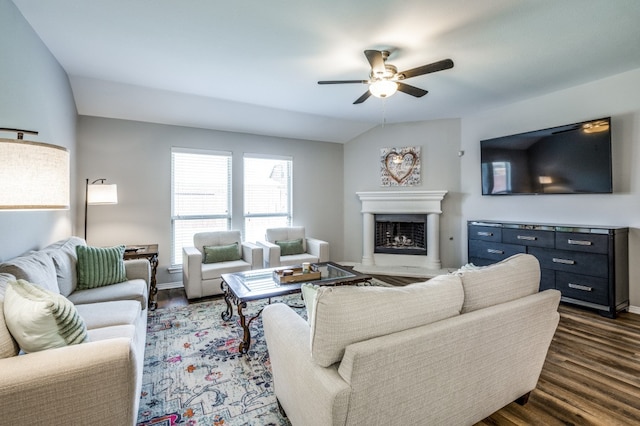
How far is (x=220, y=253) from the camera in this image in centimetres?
411

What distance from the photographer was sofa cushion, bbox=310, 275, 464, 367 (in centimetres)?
111

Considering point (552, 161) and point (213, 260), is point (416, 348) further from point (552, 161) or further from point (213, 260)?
point (552, 161)

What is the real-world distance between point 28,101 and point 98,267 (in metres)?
1.50

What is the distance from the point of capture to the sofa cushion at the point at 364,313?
1.11m

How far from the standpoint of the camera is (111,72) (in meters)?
3.21

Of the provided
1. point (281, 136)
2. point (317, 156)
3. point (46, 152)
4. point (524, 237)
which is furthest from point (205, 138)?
point (524, 237)

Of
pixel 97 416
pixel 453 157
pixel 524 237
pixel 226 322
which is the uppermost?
pixel 453 157

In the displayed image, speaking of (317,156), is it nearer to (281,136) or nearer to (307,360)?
(281,136)

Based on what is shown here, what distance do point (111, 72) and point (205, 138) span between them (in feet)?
4.96

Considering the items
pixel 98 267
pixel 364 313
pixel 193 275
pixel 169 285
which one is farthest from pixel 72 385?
pixel 169 285

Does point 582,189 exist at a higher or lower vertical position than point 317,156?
lower

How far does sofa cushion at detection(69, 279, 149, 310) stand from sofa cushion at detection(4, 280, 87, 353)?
1.24 meters

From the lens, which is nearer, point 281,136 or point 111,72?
point 111,72

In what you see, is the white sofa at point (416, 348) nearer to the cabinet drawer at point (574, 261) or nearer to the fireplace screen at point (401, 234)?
the cabinet drawer at point (574, 261)
